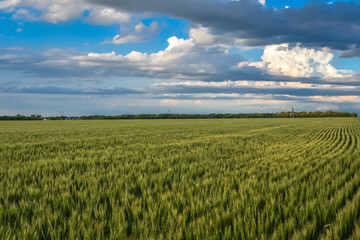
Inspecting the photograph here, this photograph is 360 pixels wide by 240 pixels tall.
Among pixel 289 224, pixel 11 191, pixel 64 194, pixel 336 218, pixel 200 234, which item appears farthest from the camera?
pixel 11 191

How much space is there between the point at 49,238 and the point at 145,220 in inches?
47.0

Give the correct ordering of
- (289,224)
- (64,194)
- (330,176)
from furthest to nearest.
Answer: (330,176), (64,194), (289,224)

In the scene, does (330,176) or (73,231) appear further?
(330,176)

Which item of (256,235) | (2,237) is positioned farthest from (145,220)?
(2,237)

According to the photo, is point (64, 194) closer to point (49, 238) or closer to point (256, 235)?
point (49, 238)

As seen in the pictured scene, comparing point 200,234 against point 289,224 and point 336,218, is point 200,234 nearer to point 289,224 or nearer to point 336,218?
point 289,224

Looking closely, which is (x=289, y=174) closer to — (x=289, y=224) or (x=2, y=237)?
(x=289, y=224)

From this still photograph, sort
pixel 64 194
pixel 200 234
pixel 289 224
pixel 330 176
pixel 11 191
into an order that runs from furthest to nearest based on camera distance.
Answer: pixel 330 176 → pixel 11 191 → pixel 64 194 → pixel 289 224 → pixel 200 234

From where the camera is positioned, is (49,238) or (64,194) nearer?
(49,238)

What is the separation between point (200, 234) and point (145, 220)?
832 millimetres

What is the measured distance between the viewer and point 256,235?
3.34 m

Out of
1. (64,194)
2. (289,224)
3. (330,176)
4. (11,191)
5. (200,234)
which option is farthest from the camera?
(330,176)

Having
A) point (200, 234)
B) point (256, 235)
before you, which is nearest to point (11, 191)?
point (200, 234)

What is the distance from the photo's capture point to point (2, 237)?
3.28 meters
